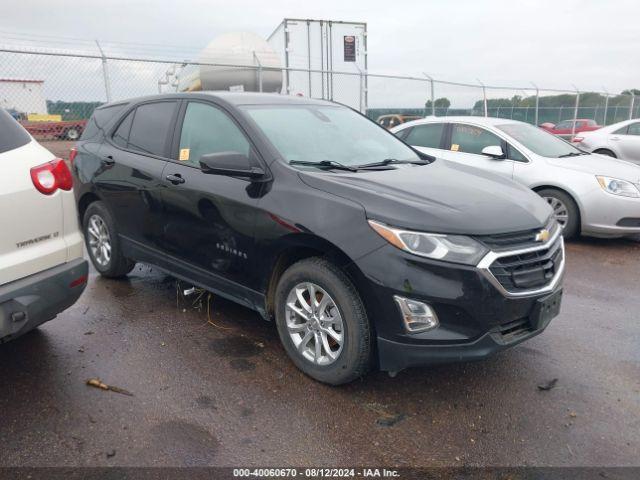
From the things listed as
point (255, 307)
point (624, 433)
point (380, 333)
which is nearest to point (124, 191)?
point (255, 307)

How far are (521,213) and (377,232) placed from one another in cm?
90

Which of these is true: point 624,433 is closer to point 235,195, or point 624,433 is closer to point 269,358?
point 269,358

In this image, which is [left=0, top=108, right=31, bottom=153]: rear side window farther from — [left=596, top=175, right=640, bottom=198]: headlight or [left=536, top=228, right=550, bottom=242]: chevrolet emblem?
[left=596, top=175, right=640, bottom=198]: headlight

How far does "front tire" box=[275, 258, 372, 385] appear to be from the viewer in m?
2.67

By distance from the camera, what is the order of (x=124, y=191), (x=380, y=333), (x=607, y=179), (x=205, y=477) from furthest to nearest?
(x=607, y=179) < (x=124, y=191) < (x=380, y=333) < (x=205, y=477)

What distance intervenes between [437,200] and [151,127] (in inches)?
98.4

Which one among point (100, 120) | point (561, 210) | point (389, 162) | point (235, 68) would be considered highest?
point (235, 68)

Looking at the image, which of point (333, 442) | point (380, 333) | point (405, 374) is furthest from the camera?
point (405, 374)

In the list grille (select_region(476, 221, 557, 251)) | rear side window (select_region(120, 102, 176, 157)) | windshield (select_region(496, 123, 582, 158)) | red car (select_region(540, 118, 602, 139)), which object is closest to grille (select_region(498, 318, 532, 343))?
grille (select_region(476, 221, 557, 251))

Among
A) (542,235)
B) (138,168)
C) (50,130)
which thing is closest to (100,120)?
(138,168)

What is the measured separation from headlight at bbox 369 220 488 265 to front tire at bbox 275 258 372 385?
0.38m

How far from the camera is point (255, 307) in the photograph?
3252 millimetres

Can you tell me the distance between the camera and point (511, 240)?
266cm

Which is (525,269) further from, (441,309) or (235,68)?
(235,68)
